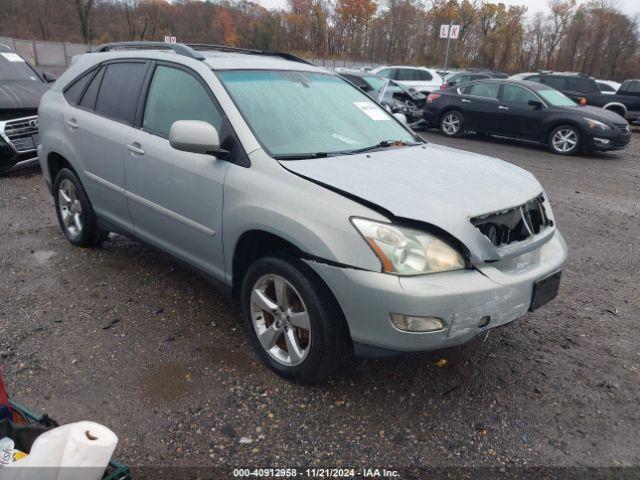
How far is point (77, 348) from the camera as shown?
10.1 feet

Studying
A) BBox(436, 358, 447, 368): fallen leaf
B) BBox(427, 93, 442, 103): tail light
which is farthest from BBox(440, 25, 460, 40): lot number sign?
BBox(436, 358, 447, 368): fallen leaf

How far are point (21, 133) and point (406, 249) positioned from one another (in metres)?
6.71

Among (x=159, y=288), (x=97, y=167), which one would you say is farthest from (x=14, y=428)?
(x=97, y=167)

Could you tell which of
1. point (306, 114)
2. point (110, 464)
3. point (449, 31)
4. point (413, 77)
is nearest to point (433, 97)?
point (413, 77)

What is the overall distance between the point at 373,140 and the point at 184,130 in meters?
1.29

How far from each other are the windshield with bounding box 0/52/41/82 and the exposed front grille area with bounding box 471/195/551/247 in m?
8.30

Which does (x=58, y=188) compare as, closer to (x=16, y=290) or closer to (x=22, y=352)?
(x=16, y=290)

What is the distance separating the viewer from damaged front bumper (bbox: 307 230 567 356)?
2.25 meters

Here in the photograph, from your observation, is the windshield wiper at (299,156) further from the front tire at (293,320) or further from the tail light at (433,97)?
the tail light at (433,97)

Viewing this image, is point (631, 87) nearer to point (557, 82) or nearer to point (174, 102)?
point (557, 82)

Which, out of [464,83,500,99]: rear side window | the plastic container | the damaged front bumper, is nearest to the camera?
the plastic container

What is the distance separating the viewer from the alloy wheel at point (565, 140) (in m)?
10.9

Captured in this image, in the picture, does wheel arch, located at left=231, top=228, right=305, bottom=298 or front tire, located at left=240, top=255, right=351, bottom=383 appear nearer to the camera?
front tire, located at left=240, top=255, right=351, bottom=383

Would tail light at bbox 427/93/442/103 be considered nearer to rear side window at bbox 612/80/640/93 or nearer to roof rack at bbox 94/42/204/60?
rear side window at bbox 612/80/640/93
